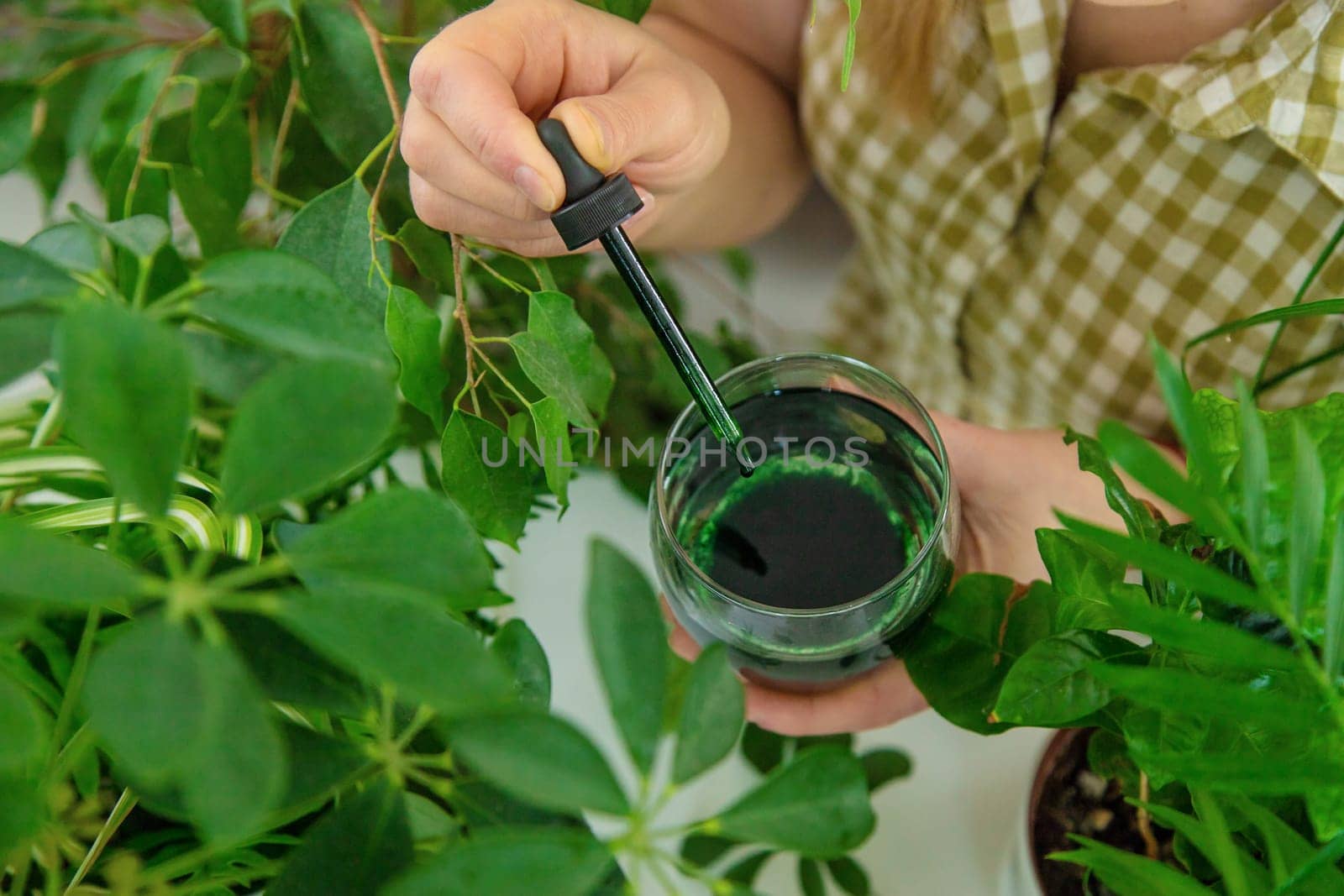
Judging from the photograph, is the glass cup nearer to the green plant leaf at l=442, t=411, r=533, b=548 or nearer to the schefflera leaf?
the green plant leaf at l=442, t=411, r=533, b=548

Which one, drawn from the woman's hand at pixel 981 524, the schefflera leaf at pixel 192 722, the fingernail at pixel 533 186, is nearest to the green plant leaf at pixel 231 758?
the schefflera leaf at pixel 192 722

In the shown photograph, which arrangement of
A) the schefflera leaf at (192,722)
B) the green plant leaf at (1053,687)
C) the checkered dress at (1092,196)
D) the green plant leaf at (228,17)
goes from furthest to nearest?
1. the checkered dress at (1092,196)
2. the green plant leaf at (228,17)
3. the green plant leaf at (1053,687)
4. the schefflera leaf at (192,722)

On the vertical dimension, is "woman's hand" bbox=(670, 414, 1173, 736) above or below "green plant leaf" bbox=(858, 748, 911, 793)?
above

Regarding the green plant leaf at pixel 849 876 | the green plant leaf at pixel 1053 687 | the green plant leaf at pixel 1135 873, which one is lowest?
the green plant leaf at pixel 849 876

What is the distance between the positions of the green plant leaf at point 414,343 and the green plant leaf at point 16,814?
164mm

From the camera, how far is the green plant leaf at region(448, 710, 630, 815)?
8.1 inches

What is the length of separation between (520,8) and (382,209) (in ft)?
0.40

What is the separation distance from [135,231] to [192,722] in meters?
0.15

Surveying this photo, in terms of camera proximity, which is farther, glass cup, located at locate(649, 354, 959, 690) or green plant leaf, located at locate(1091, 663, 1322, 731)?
glass cup, located at locate(649, 354, 959, 690)

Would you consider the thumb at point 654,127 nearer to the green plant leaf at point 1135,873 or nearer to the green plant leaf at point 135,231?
the green plant leaf at point 135,231

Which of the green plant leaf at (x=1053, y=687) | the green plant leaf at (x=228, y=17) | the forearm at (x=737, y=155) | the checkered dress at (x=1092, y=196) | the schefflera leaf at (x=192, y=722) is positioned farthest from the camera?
the forearm at (x=737, y=155)

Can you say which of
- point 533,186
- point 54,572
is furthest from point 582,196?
point 54,572

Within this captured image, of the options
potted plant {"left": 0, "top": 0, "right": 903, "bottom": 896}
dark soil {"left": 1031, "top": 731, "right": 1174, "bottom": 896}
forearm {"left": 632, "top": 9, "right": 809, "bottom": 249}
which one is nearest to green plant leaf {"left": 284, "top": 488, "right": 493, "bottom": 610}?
potted plant {"left": 0, "top": 0, "right": 903, "bottom": 896}

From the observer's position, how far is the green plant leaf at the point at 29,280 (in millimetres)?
231
